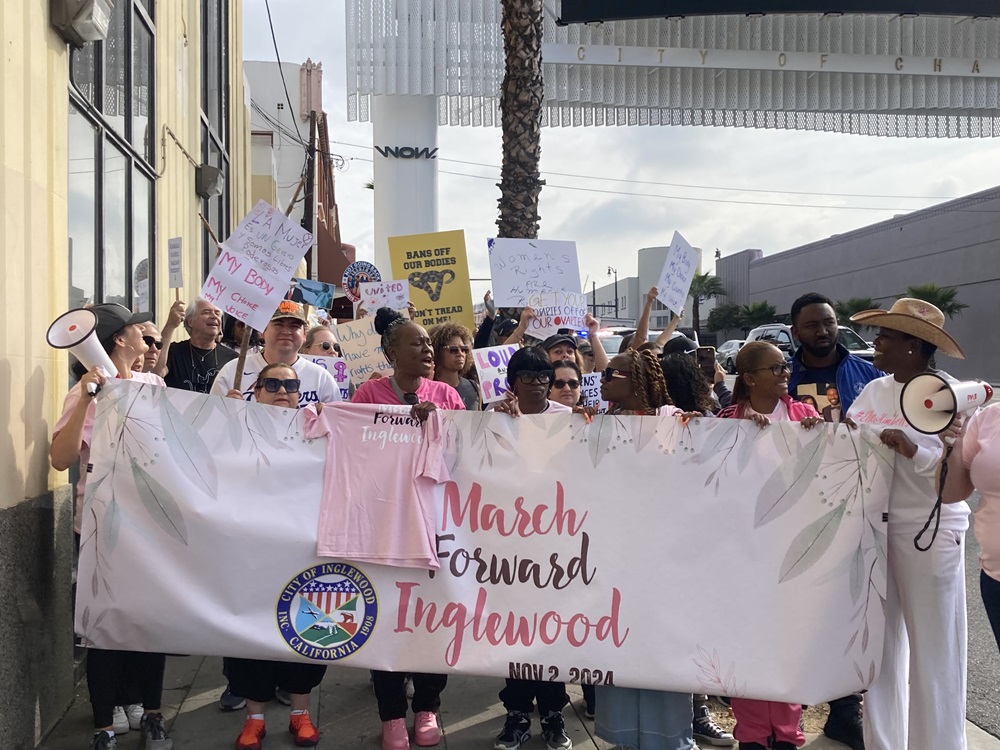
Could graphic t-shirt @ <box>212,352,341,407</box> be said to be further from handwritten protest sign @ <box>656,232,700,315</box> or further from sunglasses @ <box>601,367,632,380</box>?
handwritten protest sign @ <box>656,232,700,315</box>

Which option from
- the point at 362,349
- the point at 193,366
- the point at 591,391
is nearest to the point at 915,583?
the point at 591,391

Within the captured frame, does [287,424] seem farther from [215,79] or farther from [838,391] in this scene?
[215,79]

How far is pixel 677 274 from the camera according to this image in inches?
Answer: 257

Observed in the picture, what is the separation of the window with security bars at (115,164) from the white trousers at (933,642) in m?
4.91

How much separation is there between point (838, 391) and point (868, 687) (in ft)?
4.77

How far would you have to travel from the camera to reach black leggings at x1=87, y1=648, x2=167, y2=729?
12.3ft

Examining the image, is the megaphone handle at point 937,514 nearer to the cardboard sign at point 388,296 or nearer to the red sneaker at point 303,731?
the red sneaker at point 303,731

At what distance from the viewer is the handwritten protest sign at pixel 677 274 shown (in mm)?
6328

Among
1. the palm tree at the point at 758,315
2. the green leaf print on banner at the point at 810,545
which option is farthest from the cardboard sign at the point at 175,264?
the palm tree at the point at 758,315

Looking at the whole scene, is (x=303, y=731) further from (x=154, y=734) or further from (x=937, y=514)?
(x=937, y=514)

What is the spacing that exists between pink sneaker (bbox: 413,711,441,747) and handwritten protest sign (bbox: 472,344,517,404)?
85.4 inches

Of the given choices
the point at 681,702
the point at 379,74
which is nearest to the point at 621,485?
the point at 681,702

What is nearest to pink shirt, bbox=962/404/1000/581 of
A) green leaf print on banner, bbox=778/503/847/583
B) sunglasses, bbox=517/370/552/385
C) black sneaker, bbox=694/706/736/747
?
green leaf print on banner, bbox=778/503/847/583

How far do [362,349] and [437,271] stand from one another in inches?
42.6
